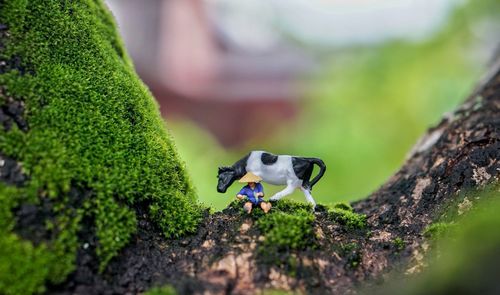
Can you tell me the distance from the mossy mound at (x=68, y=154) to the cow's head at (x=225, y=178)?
0.15m

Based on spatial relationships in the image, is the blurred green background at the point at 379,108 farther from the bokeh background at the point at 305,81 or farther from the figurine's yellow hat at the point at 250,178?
the figurine's yellow hat at the point at 250,178

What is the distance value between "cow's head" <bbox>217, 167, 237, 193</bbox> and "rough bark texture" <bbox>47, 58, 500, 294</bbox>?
143 mm

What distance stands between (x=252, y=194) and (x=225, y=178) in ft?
0.68

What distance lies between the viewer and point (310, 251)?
2059 mm

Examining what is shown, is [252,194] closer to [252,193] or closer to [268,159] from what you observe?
[252,193]

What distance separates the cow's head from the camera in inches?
95.3

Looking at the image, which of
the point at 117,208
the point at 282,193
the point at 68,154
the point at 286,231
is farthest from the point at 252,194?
the point at 68,154

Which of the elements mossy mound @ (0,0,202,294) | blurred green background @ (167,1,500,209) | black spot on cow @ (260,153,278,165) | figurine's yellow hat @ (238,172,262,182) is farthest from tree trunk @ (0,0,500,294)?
blurred green background @ (167,1,500,209)

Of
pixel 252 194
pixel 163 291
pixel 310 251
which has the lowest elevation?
pixel 163 291

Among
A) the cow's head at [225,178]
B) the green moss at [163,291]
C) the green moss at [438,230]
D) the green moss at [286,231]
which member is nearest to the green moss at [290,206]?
the green moss at [286,231]

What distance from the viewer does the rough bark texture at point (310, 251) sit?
192cm

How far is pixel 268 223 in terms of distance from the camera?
6.89ft

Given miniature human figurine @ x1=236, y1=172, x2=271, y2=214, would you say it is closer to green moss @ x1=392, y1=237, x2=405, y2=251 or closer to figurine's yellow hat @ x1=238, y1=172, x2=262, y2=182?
figurine's yellow hat @ x1=238, y1=172, x2=262, y2=182

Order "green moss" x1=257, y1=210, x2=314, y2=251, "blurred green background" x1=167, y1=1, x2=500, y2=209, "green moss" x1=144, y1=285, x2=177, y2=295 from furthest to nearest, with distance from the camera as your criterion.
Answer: "blurred green background" x1=167, y1=1, x2=500, y2=209, "green moss" x1=257, y1=210, x2=314, y2=251, "green moss" x1=144, y1=285, x2=177, y2=295
